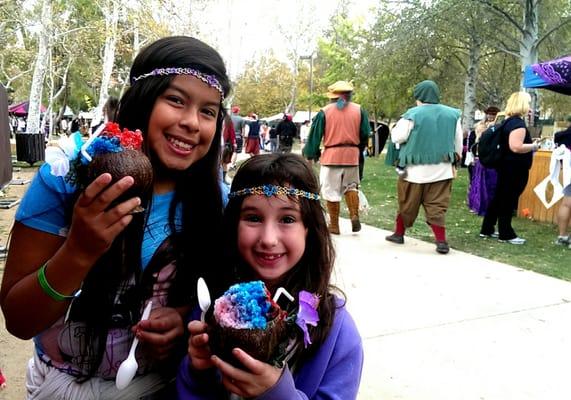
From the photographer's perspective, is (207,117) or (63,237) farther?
(207,117)

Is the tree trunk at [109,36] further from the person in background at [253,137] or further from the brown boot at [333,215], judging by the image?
the brown boot at [333,215]

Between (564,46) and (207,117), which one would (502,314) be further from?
(564,46)

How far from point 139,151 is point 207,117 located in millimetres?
327

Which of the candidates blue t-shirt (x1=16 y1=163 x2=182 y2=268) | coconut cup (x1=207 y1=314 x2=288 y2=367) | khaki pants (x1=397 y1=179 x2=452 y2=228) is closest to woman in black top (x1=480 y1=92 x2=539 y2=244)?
khaki pants (x1=397 y1=179 x2=452 y2=228)

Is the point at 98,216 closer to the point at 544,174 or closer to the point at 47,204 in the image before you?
the point at 47,204

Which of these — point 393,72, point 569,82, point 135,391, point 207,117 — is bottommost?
point 135,391

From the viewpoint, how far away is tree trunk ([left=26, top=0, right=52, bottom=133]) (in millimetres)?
13416

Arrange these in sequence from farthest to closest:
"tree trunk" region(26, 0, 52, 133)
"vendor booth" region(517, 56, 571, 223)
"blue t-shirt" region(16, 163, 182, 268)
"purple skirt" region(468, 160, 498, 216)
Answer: "tree trunk" region(26, 0, 52, 133)
"purple skirt" region(468, 160, 498, 216)
"vendor booth" region(517, 56, 571, 223)
"blue t-shirt" region(16, 163, 182, 268)

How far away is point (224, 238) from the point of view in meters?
1.62

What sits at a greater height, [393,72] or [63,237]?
[393,72]

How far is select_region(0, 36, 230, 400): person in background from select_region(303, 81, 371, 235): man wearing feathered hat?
5.14 metres

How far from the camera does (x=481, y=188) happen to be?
865cm

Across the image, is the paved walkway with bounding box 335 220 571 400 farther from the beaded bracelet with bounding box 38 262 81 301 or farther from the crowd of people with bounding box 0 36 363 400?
the beaded bracelet with bounding box 38 262 81 301

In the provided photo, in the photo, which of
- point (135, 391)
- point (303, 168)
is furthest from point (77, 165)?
point (303, 168)
